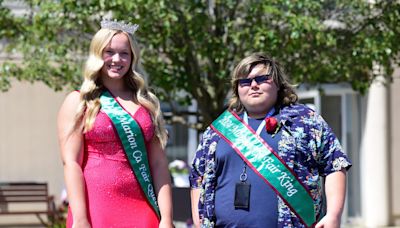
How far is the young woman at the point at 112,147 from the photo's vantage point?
15.2 ft

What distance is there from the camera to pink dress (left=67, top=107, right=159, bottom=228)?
4.64m

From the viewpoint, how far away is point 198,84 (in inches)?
353

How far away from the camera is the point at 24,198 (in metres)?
13.6

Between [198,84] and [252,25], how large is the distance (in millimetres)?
782

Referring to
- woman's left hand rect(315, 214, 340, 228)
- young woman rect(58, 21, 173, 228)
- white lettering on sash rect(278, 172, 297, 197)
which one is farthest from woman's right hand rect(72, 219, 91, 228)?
woman's left hand rect(315, 214, 340, 228)

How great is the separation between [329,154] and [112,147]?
1005 mm

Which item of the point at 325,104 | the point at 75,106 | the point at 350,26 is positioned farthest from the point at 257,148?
the point at 325,104

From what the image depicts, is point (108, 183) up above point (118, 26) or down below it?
below

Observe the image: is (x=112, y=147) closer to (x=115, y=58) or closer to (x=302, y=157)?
(x=115, y=58)

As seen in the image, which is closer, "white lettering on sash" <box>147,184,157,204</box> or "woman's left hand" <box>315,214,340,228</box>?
"woman's left hand" <box>315,214,340,228</box>

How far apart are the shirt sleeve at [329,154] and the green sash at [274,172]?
0.50ft

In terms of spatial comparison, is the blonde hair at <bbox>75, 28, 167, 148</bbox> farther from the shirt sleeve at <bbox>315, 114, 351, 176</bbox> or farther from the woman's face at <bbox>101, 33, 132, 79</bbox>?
the shirt sleeve at <bbox>315, 114, 351, 176</bbox>

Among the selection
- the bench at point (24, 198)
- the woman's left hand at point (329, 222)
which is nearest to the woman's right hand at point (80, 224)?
the woman's left hand at point (329, 222)

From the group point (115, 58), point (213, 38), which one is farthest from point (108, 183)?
point (213, 38)
